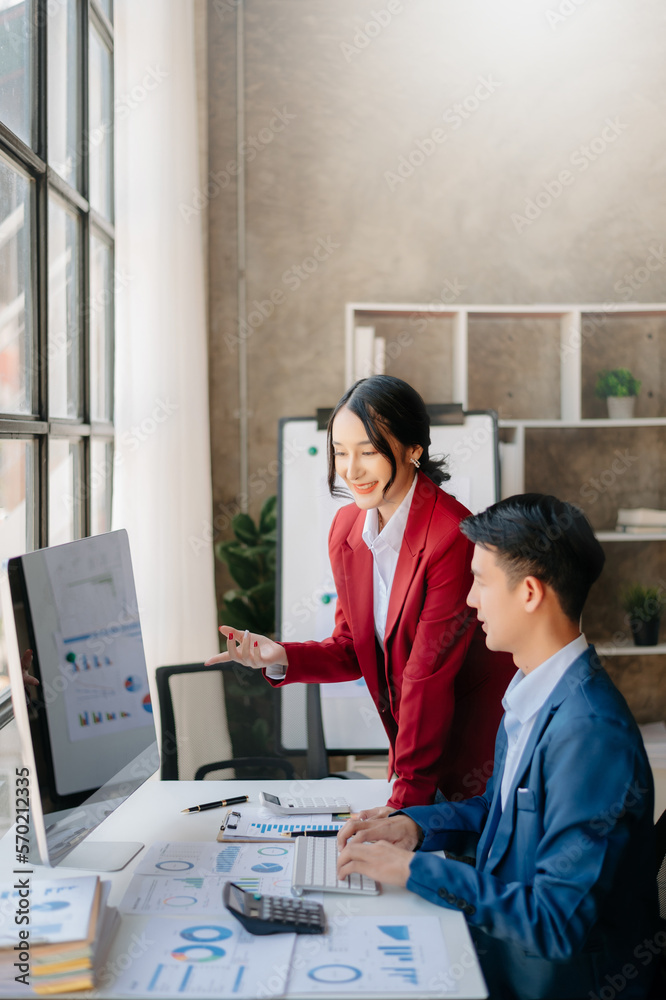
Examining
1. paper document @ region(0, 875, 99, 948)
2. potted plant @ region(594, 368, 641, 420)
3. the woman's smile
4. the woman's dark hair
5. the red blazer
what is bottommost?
paper document @ region(0, 875, 99, 948)

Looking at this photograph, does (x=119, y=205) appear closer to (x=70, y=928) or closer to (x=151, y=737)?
(x=151, y=737)

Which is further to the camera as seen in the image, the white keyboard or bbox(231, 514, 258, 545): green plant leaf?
bbox(231, 514, 258, 545): green plant leaf

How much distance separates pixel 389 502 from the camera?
179cm

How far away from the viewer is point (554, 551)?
1.25 m

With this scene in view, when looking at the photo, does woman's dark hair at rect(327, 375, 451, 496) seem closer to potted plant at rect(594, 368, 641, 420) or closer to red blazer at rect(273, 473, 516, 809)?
red blazer at rect(273, 473, 516, 809)

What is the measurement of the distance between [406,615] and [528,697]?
482mm

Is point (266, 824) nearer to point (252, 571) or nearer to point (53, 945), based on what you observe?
point (53, 945)

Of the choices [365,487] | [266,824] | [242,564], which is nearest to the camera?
[266,824]

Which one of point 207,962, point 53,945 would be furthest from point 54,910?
point 207,962

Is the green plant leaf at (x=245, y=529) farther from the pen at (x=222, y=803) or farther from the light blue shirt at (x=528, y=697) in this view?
the light blue shirt at (x=528, y=697)

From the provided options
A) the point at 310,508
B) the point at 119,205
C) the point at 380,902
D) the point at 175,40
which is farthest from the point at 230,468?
the point at 380,902

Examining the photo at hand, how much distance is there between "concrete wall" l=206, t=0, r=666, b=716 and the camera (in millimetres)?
3545

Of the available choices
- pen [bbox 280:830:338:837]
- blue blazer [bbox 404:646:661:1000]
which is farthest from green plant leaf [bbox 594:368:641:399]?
pen [bbox 280:830:338:837]

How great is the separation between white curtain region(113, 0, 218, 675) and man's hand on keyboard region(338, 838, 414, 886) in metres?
1.44
